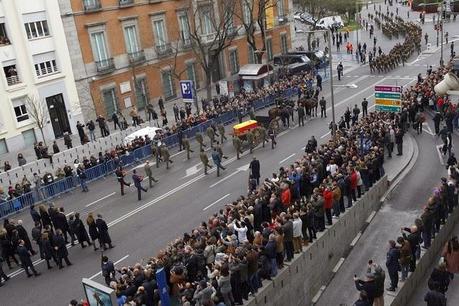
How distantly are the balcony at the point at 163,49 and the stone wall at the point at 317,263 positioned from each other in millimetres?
26334

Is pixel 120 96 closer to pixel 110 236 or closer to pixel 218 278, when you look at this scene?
pixel 110 236

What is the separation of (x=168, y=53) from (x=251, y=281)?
3271 centimetres

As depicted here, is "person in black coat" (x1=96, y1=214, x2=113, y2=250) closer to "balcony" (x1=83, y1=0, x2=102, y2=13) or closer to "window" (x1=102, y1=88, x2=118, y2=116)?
"window" (x1=102, y1=88, x2=118, y2=116)

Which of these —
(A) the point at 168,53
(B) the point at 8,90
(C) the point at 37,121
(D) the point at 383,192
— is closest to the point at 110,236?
(D) the point at 383,192

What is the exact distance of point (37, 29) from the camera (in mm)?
35094

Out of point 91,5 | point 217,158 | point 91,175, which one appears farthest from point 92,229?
point 91,5

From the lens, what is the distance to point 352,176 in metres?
19.2

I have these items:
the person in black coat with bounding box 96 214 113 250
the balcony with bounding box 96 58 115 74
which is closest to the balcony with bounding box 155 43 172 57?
the balcony with bounding box 96 58 115 74

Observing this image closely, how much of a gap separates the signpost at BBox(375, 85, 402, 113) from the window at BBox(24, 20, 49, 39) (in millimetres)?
Result: 22094

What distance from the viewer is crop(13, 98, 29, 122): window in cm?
3400

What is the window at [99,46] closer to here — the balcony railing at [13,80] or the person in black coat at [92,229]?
the balcony railing at [13,80]

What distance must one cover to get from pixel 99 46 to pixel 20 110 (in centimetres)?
789

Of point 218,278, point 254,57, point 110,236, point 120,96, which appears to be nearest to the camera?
A: point 218,278

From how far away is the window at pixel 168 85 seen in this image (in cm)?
4472
